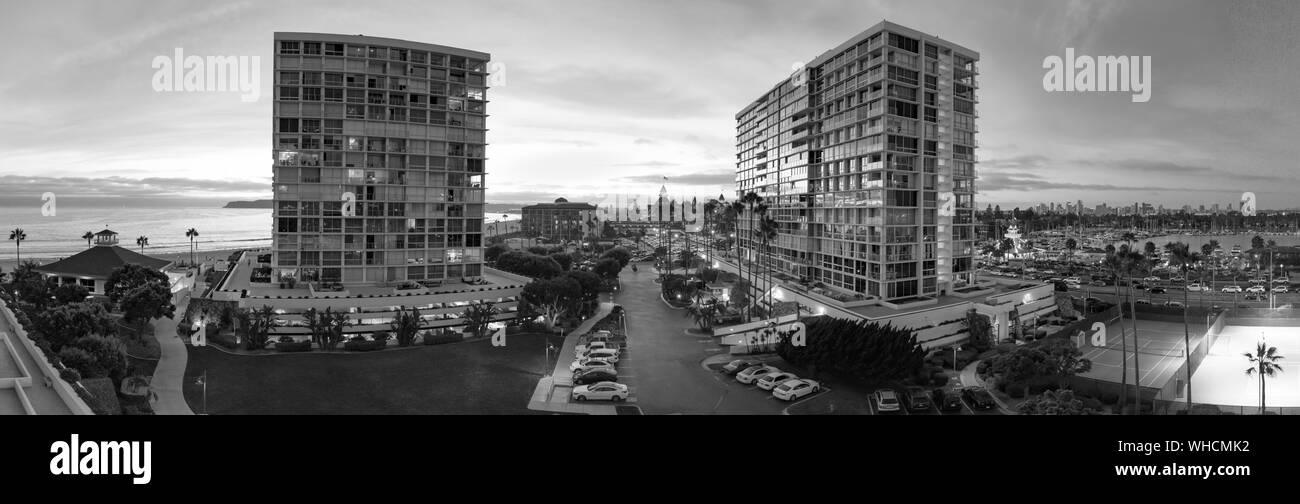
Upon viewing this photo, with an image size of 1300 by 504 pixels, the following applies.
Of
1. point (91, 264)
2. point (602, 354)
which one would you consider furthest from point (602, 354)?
point (91, 264)

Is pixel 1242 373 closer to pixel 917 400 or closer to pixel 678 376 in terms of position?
pixel 917 400

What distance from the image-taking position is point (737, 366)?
22.4 m

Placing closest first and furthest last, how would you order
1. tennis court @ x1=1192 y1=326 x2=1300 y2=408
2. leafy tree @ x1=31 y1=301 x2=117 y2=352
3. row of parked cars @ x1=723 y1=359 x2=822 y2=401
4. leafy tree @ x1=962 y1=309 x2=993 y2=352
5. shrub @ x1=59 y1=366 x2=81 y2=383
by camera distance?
shrub @ x1=59 y1=366 x2=81 y2=383 < row of parked cars @ x1=723 y1=359 x2=822 y2=401 < leafy tree @ x1=31 y1=301 x2=117 y2=352 < tennis court @ x1=1192 y1=326 x2=1300 y2=408 < leafy tree @ x1=962 y1=309 x2=993 y2=352

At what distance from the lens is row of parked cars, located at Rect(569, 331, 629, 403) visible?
18.7 metres

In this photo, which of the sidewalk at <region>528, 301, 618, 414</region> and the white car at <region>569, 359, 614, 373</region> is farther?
the white car at <region>569, 359, 614, 373</region>

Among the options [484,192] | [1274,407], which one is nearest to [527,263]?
[484,192]

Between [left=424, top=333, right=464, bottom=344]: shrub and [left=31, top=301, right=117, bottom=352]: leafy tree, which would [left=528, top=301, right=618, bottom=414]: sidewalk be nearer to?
[left=424, top=333, right=464, bottom=344]: shrub

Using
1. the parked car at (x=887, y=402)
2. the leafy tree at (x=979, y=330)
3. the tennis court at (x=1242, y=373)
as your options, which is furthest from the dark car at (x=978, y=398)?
the leafy tree at (x=979, y=330)

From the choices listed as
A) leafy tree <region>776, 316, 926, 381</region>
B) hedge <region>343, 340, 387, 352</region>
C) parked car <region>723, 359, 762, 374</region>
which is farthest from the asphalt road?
hedge <region>343, 340, 387, 352</region>

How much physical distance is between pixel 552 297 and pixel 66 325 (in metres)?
18.0

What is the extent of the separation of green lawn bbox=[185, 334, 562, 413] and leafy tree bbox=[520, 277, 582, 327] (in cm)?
465

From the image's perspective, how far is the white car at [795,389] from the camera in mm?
19281

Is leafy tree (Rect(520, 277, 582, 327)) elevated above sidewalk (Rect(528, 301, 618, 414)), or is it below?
above
